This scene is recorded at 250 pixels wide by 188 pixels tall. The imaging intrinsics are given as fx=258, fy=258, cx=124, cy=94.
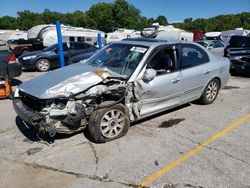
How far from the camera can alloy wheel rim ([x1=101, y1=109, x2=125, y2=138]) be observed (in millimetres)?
3997

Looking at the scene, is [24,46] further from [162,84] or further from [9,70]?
[162,84]

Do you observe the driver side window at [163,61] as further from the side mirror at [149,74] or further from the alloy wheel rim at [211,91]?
the alloy wheel rim at [211,91]

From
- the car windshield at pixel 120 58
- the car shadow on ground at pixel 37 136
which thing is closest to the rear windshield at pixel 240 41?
the car windshield at pixel 120 58

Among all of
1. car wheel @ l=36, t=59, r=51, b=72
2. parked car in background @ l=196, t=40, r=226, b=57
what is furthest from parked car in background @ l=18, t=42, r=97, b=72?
parked car in background @ l=196, t=40, r=226, b=57

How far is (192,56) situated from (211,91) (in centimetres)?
113

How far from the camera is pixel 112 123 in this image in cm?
408

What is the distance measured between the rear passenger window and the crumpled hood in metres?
1.53

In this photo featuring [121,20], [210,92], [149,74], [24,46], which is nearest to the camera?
[149,74]

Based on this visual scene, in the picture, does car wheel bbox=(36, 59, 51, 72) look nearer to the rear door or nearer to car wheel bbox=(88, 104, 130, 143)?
the rear door

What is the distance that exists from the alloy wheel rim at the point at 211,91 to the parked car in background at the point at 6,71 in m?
5.09

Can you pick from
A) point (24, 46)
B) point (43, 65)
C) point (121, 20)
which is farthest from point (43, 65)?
point (121, 20)

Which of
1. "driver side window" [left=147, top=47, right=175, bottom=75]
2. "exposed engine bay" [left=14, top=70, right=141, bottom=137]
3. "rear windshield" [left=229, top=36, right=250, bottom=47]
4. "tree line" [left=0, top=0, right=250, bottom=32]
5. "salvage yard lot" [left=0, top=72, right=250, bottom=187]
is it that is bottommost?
"salvage yard lot" [left=0, top=72, right=250, bottom=187]

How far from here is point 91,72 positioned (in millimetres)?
4176

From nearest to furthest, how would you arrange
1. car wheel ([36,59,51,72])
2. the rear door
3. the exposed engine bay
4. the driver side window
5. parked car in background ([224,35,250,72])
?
the exposed engine bay, the driver side window, the rear door, parked car in background ([224,35,250,72]), car wheel ([36,59,51,72])
